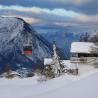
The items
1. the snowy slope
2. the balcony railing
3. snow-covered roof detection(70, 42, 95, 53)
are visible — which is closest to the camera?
the snowy slope

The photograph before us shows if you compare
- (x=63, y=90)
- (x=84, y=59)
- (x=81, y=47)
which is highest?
(x=63, y=90)

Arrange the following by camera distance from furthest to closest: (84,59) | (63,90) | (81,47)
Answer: (81,47) → (84,59) → (63,90)

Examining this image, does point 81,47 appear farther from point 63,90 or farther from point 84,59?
point 63,90

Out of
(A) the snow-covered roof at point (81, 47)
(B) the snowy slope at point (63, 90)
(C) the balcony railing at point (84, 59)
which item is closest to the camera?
(B) the snowy slope at point (63, 90)

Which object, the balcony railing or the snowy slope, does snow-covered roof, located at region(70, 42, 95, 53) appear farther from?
the snowy slope

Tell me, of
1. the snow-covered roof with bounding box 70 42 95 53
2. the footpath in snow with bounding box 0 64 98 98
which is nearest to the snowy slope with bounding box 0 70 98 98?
the footpath in snow with bounding box 0 64 98 98

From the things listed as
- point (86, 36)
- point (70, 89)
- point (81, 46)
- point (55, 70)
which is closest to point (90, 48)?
point (81, 46)

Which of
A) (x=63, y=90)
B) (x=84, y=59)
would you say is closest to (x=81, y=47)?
(x=84, y=59)

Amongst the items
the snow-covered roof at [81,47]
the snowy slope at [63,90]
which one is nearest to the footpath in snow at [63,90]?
the snowy slope at [63,90]

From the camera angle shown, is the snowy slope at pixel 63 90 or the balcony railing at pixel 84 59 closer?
the snowy slope at pixel 63 90

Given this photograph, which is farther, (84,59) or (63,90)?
(84,59)

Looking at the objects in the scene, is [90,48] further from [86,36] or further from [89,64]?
[86,36]

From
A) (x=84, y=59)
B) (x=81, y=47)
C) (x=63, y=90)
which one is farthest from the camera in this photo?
(x=81, y=47)

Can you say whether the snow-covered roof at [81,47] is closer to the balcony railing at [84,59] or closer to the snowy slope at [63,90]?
the balcony railing at [84,59]
